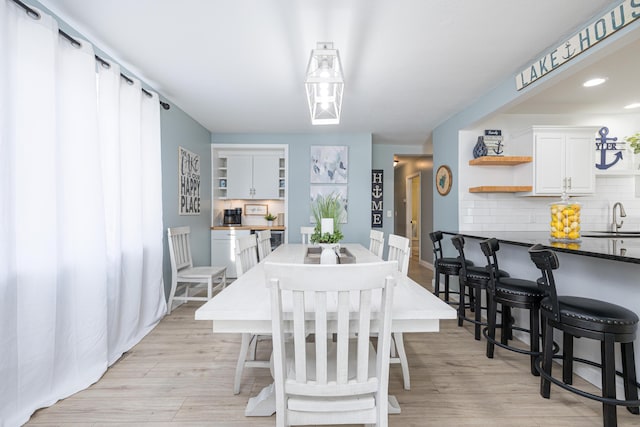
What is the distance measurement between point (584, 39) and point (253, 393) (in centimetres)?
314

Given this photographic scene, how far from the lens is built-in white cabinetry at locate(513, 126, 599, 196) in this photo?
3.45m

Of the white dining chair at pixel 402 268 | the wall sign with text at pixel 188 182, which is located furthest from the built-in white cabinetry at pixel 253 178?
the white dining chair at pixel 402 268

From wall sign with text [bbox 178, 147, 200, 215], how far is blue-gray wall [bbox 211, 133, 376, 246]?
112 cm

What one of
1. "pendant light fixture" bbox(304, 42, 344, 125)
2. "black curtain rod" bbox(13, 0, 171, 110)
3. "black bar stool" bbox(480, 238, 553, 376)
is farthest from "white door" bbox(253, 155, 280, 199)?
"black bar stool" bbox(480, 238, 553, 376)

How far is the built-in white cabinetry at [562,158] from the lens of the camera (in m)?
3.45

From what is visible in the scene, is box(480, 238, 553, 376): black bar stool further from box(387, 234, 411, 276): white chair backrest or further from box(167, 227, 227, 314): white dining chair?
box(167, 227, 227, 314): white dining chair

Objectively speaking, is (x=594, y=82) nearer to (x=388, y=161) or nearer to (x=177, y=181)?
(x=388, y=161)

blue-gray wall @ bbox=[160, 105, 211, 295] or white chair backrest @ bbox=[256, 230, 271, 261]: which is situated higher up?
blue-gray wall @ bbox=[160, 105, 211, 295]

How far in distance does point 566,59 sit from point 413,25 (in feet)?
3.79

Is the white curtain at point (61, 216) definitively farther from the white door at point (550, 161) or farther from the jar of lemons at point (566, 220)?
the white door at point (550, 161)

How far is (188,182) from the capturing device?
388 cm

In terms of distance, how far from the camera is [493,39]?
212 centimetres

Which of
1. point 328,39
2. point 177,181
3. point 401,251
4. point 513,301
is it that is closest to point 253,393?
point 401,251

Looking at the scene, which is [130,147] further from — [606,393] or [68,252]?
[606,393]
